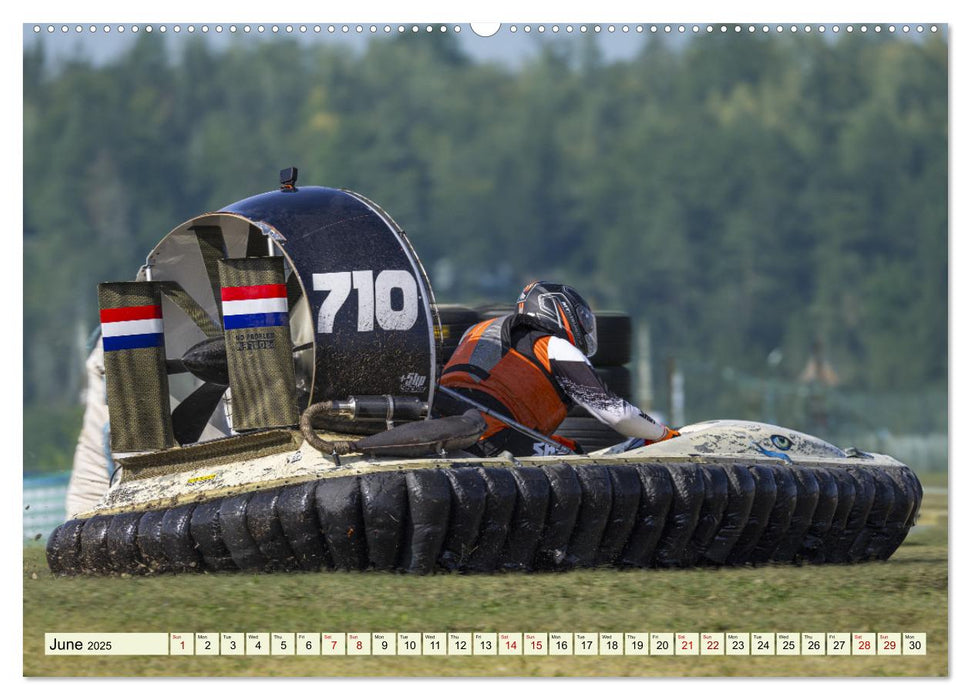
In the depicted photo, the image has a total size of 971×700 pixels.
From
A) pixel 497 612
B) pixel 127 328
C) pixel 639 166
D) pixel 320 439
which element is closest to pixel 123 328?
pixel 127 328

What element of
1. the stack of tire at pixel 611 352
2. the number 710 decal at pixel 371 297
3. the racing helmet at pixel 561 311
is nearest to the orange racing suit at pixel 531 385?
the racing helmet at pixel 561 311

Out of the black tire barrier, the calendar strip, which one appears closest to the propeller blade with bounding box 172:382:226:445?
the black tire barrier

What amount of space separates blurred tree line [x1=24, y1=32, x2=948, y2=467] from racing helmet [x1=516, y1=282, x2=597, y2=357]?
61.3 feet

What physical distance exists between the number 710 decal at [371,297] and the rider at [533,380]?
0.51 meters

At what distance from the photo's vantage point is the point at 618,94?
31.6m

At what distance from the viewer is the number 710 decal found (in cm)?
536

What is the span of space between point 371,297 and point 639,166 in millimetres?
27425

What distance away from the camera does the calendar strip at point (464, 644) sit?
13.2 feet

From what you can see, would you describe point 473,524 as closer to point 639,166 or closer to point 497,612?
point 497,612

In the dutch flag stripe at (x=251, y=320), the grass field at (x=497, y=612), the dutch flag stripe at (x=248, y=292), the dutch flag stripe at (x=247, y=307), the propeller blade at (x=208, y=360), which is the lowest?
the grass field at (x=497, y=612)

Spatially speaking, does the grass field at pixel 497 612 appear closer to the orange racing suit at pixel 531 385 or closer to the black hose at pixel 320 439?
the black hose at pixel 320 439

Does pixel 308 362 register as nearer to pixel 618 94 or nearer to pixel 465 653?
pixel 465 653

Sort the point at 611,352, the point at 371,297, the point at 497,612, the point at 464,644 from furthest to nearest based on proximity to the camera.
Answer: the point at 611,352 < the point at 371,297 < the point at 497,612 < the point at 464,644

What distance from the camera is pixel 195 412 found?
6.25 m
